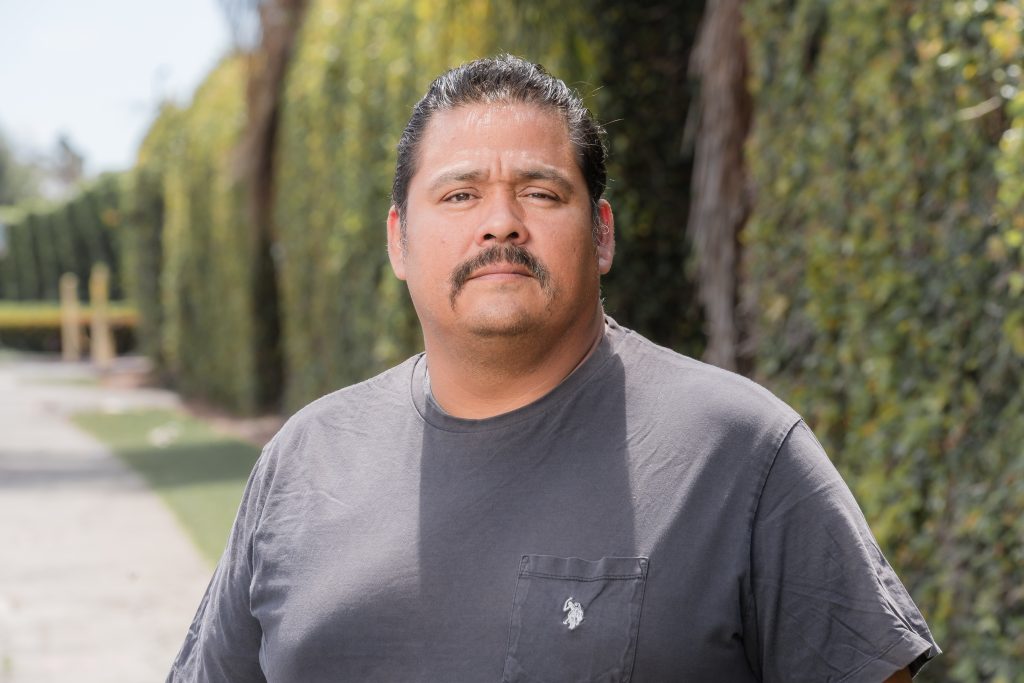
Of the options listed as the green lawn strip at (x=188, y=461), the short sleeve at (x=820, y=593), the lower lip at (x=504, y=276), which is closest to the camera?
the short sleeve at (x=820, y=593)

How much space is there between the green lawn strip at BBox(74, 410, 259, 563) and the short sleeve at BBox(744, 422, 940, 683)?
5.91 m

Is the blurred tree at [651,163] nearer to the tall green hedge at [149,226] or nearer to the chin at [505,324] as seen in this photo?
the chin at [505,324]

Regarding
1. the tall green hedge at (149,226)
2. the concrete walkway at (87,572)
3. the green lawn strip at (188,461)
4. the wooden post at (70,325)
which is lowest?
the wooden post at (70,325)

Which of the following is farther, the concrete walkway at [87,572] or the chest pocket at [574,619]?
the concrete walkway at [87,572]

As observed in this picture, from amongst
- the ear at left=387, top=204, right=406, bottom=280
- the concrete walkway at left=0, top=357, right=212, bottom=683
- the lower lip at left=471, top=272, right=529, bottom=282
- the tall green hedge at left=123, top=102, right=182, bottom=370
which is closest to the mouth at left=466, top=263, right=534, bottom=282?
the lower lip at left=471, top=272, right=529, bottom=282

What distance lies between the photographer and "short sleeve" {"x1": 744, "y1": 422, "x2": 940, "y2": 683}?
1.57m

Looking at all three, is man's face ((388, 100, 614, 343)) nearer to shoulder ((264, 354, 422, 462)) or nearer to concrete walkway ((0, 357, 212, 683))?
shoulder ((264, 354, 422, 462))

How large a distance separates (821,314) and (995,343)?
850mm

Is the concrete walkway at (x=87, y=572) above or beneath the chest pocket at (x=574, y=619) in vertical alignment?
beneath

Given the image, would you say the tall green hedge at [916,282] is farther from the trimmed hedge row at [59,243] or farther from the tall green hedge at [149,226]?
the trimmed hedge row at [59,243]

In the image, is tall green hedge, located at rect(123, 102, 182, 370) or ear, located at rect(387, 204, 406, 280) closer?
ear, located at rect(387, 204, 406, 280)

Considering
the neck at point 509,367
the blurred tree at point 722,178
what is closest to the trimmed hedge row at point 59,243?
the blurred tree at point 722,178

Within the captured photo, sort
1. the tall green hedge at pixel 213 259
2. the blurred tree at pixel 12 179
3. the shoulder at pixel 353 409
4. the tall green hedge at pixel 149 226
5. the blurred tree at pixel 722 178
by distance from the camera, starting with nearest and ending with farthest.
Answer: the shoulder at pixel 353 409 → the blurred tree at pixel 722 178 → the tall green hedge at pixel 213 259 → the tall green hedge at pixel 149 226 → the blurred tree at pixel 12 179

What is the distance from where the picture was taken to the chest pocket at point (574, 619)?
1580 mm
